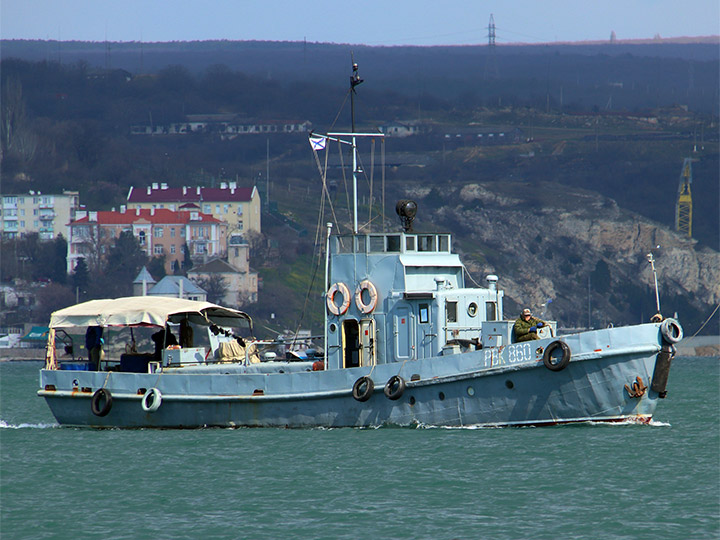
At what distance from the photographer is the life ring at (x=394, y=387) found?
2833 cm

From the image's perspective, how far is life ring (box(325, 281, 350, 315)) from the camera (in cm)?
3030

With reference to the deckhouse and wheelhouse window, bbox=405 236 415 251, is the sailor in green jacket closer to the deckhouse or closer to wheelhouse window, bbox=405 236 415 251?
the deckhouse

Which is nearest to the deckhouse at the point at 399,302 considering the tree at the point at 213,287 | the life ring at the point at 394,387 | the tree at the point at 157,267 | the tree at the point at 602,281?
the life ring at the point at 394,387

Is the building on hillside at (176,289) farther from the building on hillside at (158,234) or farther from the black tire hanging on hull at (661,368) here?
the black tire hanging on hull at (661,368)

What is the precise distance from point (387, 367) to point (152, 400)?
23.5ft

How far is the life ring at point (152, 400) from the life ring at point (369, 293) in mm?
6096

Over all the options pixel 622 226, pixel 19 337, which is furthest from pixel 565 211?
pixel 19 337

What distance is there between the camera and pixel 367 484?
939 inches

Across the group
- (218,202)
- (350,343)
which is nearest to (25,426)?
(350,343)

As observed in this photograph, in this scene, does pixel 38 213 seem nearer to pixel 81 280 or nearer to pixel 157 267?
pixel 81 280

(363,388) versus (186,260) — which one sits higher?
(186,260)

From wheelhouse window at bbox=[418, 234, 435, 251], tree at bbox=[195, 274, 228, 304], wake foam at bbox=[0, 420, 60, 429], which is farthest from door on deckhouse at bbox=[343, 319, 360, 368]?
tree at bbox=[195, 274, 228, 304]

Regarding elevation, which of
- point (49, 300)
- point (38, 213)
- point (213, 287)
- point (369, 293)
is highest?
point (38, 213)

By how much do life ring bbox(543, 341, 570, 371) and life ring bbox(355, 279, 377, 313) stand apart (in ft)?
16.2
